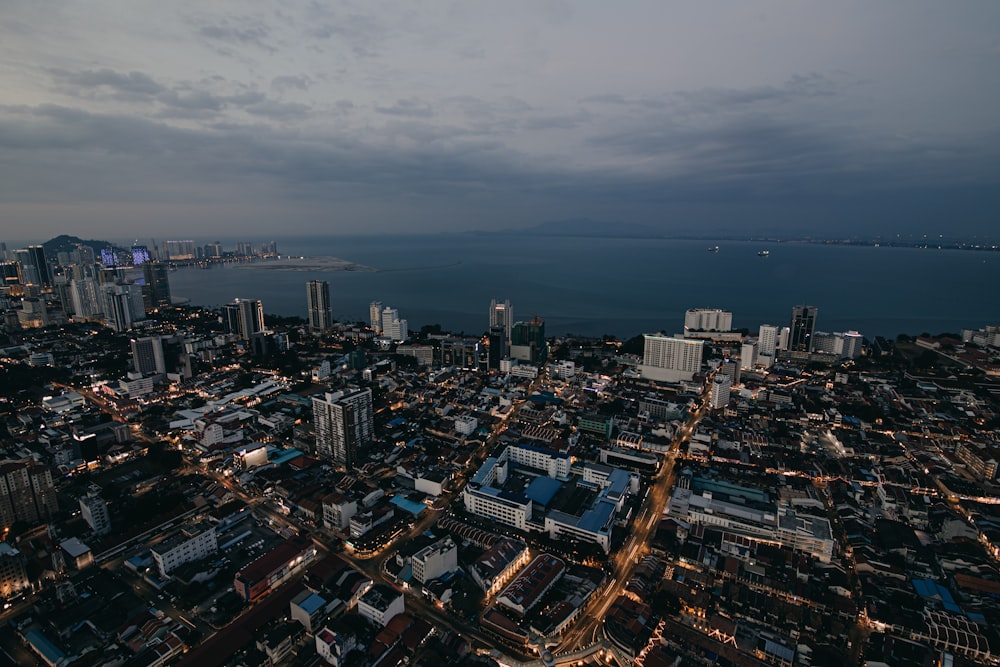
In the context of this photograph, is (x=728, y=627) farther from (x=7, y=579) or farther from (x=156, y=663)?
(x=7, y=579)

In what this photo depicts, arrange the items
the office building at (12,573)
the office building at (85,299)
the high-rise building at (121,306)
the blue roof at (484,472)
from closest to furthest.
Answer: the office building at (12,573) < the blue roof at (484,472) < the high-rise building at (121,306) < the office building at (85,299)

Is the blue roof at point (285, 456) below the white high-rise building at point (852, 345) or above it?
below

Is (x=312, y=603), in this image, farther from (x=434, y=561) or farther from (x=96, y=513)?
(x=96, y=513)

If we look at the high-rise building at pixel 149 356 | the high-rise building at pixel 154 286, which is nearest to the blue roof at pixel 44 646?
the high-rise building at pixel 149 356

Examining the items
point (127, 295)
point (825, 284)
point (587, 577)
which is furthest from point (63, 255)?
point (825, 284)

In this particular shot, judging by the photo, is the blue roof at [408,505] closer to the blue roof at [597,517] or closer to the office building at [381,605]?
the office building at [381,605]

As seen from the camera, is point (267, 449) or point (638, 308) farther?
point (638, 308)
